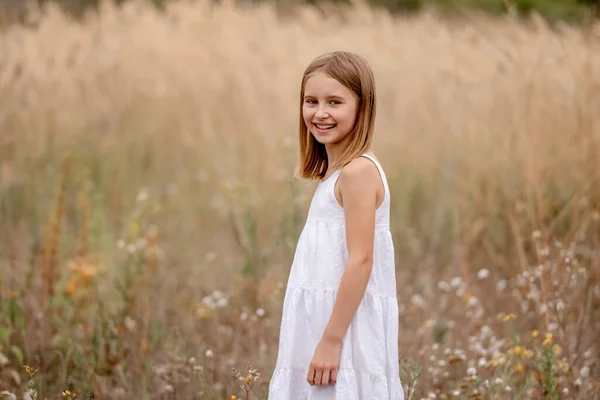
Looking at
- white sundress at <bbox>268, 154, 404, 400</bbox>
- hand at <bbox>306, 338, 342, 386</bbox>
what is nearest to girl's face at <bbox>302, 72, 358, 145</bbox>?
white sundress at <bbox>268, 154, 404, 400</bbox>

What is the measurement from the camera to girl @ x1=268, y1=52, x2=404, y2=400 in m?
2.24

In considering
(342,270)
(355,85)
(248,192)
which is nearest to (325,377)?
(342,270)

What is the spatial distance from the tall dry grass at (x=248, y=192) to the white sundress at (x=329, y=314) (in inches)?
30.3

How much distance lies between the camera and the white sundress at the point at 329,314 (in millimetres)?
2287

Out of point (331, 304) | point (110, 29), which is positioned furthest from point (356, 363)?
point (110, 29)

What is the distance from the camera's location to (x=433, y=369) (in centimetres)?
341

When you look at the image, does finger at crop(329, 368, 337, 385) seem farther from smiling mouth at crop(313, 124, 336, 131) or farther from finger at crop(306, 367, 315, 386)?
smiling mouth at crop(313, 124, 336, 131)

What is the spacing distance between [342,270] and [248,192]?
244 centimetres

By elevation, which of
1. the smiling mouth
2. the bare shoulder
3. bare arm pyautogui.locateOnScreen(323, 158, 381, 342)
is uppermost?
the smiling mouth

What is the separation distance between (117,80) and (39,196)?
1166 mm

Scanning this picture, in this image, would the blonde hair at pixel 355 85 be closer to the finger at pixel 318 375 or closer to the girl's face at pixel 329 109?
the girl's face at pixel 329 109

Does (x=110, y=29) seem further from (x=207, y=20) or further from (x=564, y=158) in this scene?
(x=564, y=158)

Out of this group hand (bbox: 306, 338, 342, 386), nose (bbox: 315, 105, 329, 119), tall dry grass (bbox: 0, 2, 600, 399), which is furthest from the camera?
tall dry grass (bbox: 0, 2, 600, 399)

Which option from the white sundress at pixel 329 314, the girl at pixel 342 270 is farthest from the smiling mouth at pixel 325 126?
the white sundress at pixel 329 314
